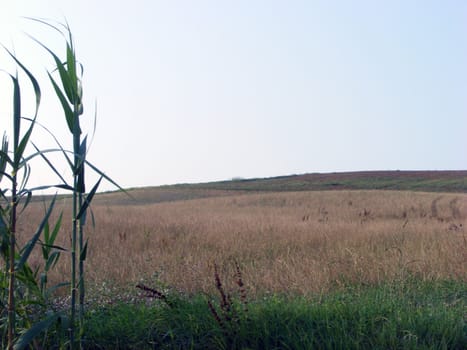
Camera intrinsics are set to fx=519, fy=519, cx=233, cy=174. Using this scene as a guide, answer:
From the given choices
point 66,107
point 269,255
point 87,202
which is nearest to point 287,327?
point 87,202

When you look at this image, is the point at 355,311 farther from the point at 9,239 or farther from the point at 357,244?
the point at 357,244

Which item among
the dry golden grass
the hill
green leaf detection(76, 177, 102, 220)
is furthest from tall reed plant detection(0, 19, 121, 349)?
the hill

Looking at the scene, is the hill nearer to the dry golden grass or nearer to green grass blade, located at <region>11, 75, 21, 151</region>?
the dry golden grass

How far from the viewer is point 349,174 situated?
5750 centimetres

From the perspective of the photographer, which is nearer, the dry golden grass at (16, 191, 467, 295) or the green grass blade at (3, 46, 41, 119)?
the green grass blade at (3, 46, 41, 119)

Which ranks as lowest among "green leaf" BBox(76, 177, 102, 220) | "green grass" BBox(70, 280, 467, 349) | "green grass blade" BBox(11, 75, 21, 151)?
"green grass" BBox(70, 280, 467, 349)

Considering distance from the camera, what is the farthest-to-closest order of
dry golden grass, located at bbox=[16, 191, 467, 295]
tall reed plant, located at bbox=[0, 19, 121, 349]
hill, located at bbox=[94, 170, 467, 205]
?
1. hill, located at bbox=[94, 170, 467, 205]
2. dry golden grass, located at bbox=[16, 191, 467, 295]
3. tall reed plant, located at bbox=[0, 19, 121, 349]

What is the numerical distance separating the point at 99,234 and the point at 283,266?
536 cm

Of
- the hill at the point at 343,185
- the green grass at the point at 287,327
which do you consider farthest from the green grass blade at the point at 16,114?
the hill at the point at 343,185

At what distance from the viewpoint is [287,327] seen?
3818 millimetres

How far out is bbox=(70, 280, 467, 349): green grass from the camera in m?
3.71

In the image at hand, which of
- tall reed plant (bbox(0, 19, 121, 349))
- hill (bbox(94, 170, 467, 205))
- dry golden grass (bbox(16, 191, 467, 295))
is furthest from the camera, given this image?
hill (bbox(94, 170, 467, 205))

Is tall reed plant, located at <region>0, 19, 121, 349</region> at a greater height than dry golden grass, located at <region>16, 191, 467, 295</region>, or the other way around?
tall reed plant, located at <region>0, 19, 121, 349</region>

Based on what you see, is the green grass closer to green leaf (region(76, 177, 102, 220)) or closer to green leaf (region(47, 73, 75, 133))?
green leaf (region(76, 177, 102, 220))
